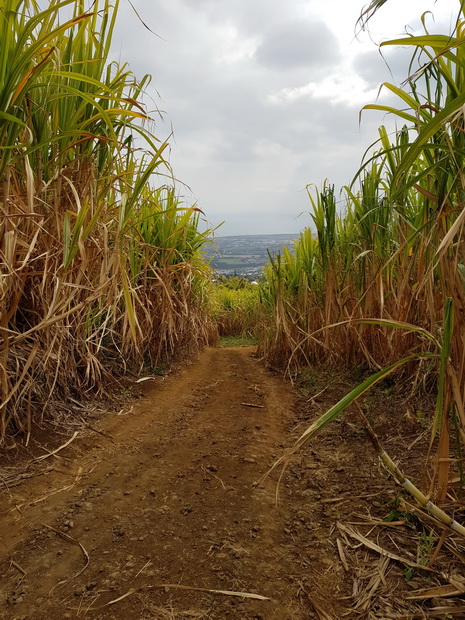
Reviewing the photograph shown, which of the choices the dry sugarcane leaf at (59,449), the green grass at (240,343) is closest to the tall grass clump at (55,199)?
the dry sugarcane leaf at (59,449)

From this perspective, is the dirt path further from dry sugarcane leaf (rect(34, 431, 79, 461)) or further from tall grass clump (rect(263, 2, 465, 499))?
tall grass clump (rect(263, 2, 465, 499))

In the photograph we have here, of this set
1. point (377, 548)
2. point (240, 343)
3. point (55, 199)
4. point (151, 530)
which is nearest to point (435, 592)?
point (377, 548)

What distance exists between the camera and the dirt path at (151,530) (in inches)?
31.9

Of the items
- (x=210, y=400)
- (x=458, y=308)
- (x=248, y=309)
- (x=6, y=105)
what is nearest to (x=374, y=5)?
(x=458, y=308)

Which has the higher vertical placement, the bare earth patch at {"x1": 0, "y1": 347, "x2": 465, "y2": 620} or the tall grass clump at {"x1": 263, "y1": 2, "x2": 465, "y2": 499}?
the tall grass clump at {"x1": 263, "y1": 2, "x2": 465, "y2": 499}

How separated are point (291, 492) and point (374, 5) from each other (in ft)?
4.24

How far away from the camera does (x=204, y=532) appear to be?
40.9 inches

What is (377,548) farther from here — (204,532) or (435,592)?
(204,532)

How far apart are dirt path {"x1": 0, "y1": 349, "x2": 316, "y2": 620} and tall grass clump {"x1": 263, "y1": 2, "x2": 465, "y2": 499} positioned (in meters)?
0.49

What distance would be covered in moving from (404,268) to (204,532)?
1.45m

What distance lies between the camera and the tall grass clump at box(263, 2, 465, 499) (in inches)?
33.4

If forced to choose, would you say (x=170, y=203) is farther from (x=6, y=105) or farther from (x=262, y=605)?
(x=262, y=605)

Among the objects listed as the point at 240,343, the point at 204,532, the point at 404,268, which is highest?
the point at 404,268

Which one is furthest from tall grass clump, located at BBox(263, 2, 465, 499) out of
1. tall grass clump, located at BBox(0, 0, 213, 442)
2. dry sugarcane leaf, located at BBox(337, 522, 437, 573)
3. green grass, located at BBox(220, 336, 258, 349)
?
green grass, located at BBox(220, 336, 258, 349)
